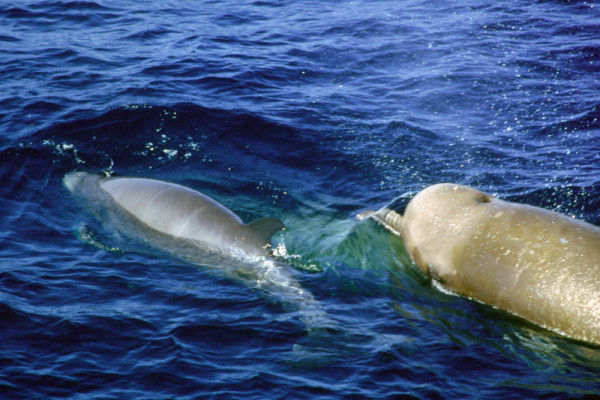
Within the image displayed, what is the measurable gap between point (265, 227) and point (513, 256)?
10.1 feet

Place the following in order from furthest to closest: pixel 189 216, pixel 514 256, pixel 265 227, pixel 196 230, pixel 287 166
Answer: pixel 287 166, pixel 189 216, pixel 196 230, pixel 265 227, pixel 514 256

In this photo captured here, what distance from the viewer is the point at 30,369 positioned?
6.75 metres

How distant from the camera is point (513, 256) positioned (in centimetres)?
805

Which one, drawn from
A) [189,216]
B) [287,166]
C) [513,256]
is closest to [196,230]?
[189,216]

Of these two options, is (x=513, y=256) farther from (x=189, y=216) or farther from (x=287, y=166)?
(x=287, y=166)

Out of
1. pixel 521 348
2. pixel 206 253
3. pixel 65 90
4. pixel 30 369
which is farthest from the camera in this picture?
pixel 65 90

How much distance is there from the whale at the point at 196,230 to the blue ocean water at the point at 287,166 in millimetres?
207

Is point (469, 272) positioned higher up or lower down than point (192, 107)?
lower down

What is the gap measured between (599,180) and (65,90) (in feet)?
33.4

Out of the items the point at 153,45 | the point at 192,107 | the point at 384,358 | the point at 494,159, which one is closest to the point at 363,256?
the point at 384,358

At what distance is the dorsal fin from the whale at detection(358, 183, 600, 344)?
1.67 meters

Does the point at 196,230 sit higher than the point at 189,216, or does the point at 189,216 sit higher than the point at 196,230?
the point at 189,216

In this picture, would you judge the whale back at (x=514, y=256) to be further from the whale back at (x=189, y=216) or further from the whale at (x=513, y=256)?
the whale back at (x=189, y=216)

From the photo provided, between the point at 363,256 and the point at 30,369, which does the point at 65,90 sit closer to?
the point at 363,256
